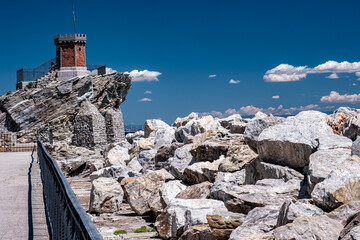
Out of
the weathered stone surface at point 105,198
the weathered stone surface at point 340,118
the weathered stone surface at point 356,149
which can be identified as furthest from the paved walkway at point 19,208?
the weathered stone surface at point 340,118

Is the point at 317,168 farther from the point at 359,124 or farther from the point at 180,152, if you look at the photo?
the point at 180,152

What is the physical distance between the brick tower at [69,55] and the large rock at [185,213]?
3584cm

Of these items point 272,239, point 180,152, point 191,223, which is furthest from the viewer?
point 180,152

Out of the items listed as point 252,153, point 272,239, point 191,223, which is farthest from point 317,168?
point 252,153

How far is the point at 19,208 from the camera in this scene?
21.4ft

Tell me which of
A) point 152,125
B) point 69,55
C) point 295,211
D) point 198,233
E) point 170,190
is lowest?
point 198,233

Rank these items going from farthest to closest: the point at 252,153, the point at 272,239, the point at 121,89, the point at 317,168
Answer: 1. the point at 121,89
2. the point at 252,153
3. the point at 317,168
4. the point at 272,239

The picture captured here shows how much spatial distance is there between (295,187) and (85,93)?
117ft

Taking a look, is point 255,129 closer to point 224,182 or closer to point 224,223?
point 224,182

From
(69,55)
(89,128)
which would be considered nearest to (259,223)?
(89,128)

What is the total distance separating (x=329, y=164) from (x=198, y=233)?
2.15m

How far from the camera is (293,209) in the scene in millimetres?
4855

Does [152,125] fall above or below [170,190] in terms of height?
above

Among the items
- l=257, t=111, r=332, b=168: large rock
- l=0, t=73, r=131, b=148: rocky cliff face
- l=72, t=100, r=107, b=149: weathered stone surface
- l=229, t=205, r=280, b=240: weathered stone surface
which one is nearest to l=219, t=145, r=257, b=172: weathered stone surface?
l=257, t=111, r=332, b=168: large rock
